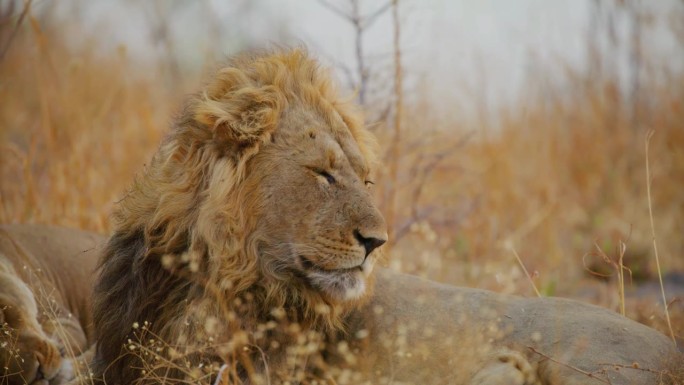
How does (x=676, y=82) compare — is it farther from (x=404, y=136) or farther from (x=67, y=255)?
(x=67, y=255)

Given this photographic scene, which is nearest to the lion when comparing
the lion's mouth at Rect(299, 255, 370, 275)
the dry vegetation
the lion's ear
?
the dry vegetation

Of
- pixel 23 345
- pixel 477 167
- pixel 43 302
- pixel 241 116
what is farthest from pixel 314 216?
pixel 477 167

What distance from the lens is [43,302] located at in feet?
12.3

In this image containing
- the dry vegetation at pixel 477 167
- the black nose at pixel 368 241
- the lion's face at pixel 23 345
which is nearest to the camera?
the black nose at pixel 368 241

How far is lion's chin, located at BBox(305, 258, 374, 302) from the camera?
285cm

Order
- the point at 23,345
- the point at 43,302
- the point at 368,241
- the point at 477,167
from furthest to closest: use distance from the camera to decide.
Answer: the point at 477,167 < the point at 43,302 < the point at 23,345 < the point at 368,241

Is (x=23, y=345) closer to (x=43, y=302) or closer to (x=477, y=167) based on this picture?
(x=43, y=302)

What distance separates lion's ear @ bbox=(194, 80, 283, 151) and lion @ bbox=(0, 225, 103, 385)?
891 mm

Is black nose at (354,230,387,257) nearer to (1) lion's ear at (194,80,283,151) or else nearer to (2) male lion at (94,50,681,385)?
(2) male lion at (94,50,681,385)

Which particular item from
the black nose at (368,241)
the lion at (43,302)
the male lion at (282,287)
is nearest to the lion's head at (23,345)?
the lion at (43,302)

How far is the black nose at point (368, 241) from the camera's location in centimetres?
283

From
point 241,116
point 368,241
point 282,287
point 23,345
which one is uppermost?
point 241,116

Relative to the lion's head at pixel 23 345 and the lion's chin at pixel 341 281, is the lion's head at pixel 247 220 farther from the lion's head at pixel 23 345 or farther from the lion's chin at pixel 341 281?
the lion's head at pixel 23 345

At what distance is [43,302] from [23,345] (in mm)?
432
